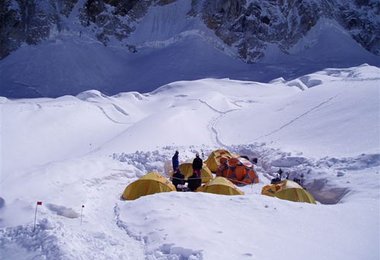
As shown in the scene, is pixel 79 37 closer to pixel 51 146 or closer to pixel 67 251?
pixel 51 146

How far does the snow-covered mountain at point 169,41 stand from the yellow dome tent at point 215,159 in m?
28.5

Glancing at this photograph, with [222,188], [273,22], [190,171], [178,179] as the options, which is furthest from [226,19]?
[222,188]

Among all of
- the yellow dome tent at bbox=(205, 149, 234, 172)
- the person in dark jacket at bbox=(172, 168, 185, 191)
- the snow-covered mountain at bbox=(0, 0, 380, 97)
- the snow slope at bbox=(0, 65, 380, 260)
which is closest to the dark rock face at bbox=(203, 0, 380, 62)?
the snow-covered mountain at bbox=(0, 0, 380, 97)

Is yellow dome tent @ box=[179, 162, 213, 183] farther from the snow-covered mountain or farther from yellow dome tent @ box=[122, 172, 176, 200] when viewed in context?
the snow-covered mountain

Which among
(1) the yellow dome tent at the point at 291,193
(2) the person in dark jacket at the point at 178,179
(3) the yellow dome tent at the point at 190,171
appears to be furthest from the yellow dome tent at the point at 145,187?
(1) the yellow dome tent at the point at 291,193

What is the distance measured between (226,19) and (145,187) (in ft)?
165

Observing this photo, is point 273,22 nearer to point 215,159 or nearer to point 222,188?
point 215,159

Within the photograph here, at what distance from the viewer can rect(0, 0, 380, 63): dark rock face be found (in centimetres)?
5312

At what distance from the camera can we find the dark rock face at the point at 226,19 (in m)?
53.1

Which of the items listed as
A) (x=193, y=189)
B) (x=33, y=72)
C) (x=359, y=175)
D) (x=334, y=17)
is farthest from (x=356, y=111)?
(x=334, y=17)

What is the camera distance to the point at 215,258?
652 cm

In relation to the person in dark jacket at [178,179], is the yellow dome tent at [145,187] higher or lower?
higher

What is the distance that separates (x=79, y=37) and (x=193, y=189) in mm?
45355

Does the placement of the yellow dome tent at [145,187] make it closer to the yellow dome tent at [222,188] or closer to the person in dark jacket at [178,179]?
the yellow dome tent at [222,188]
